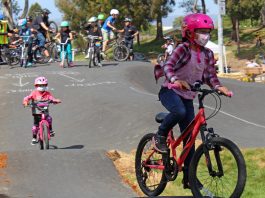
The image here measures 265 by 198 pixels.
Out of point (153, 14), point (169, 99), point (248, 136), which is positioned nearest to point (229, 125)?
point (248, 136)

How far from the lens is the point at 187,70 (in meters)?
5.39

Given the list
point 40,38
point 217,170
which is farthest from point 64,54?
point 217,170

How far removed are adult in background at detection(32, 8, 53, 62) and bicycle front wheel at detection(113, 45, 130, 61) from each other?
299cm

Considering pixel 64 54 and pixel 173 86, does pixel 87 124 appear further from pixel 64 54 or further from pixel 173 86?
pixel 64 54

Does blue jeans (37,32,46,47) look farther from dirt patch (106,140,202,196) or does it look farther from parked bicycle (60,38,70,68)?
dirt patch (106,140,202,196)

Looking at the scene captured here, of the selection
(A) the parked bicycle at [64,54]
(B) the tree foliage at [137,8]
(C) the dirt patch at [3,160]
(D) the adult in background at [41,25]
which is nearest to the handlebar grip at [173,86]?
(C) the dirt patch at [3,160]

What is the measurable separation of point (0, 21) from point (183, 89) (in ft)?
56.3

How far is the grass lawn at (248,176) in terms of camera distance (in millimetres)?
7492

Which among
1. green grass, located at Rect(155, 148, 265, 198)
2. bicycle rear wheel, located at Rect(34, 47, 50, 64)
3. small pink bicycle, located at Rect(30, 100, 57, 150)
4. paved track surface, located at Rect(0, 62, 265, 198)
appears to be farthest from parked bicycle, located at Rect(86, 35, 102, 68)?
green grass, located at Rect(155, 148, 265, 198)

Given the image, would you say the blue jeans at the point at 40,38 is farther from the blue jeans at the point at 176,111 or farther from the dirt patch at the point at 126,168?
the blue jeans at the point at 176,111

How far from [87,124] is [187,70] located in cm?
794

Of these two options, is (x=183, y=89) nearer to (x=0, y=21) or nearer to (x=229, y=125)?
(x=229, y=125)

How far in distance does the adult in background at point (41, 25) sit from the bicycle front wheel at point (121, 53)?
118 inches

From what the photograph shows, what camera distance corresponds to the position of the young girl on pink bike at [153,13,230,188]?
17.1 ft
